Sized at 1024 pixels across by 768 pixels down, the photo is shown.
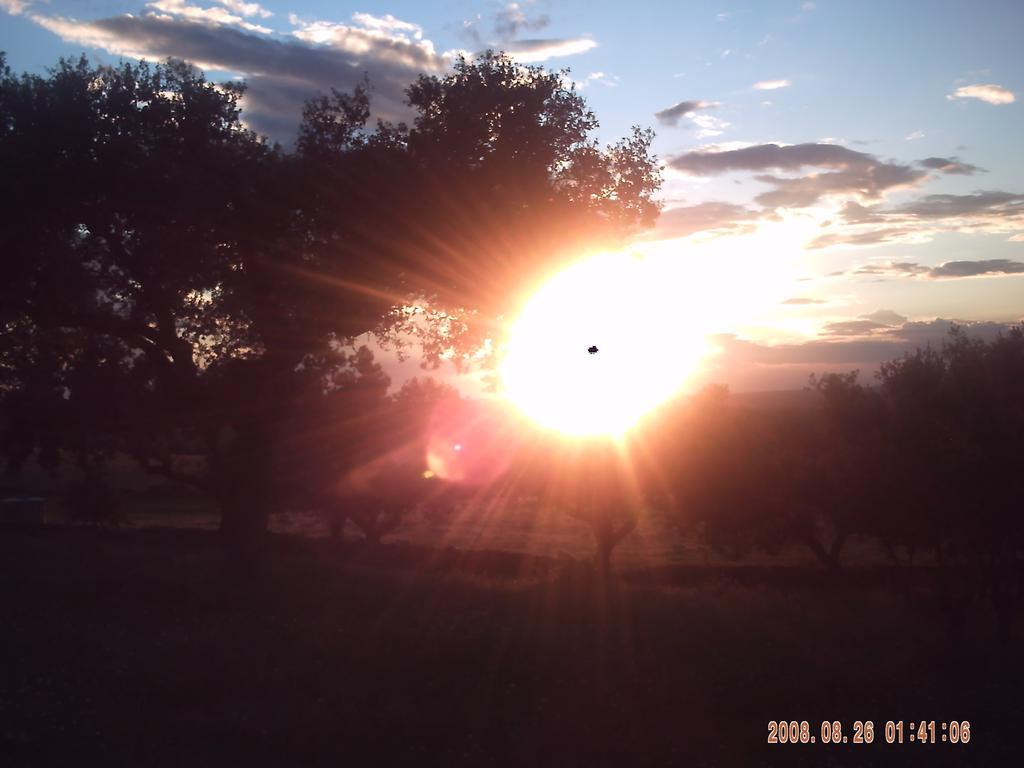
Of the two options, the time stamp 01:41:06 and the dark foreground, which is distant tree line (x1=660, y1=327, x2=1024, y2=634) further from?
the time stamp 01:41:06

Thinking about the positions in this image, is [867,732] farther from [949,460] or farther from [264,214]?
[264,214]

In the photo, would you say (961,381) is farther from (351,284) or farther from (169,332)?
(169,332)

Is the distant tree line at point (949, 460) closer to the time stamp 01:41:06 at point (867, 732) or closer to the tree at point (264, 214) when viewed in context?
the time stamp 01:41:06 at point (867, 732)

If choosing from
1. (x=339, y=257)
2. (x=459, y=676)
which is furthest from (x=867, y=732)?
(x=339, y=257)

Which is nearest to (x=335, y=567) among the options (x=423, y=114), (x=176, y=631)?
(x=176, y=631)

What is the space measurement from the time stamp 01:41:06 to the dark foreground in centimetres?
13

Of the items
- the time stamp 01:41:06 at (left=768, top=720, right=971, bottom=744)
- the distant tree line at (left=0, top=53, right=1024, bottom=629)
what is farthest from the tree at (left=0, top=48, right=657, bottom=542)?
the time stamp 01:41:06 at (left=768, top=720, right=971, bottom=744)

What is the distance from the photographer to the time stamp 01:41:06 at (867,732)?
34.7ft

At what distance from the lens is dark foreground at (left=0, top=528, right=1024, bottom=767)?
31.6ft

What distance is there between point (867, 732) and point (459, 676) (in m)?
4.97

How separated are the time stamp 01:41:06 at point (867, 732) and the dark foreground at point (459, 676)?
0.13 m

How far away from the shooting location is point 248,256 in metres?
17.7

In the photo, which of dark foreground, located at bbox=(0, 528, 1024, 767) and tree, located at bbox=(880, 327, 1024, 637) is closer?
dark foreground, located at bbox=(0, 528, 1024, 767)

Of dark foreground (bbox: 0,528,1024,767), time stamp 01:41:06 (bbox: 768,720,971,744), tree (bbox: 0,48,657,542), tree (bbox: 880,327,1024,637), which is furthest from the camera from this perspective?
tree (bbox: 0,48,657,542)
